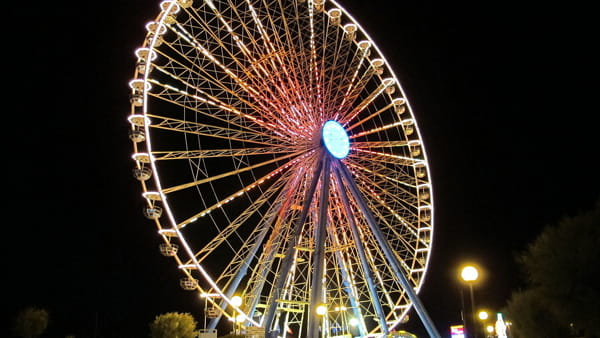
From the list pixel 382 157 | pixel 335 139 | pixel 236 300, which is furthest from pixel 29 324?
pixel 382 157

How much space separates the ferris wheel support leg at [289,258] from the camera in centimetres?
2028

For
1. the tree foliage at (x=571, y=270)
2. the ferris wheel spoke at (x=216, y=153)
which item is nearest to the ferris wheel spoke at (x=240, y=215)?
the ferris wheel spoke at (x=216, y=153)

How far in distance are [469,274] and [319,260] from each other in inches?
401

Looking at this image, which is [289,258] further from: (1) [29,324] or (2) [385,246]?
(1) [29,324]

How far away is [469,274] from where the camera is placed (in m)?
10.8

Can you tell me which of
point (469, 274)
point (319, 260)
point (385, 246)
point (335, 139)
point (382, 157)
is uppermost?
point (335, 139)

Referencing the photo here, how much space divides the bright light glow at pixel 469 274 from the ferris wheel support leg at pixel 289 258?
1033 centimetres

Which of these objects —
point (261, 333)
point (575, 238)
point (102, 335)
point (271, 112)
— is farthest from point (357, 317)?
point (102, 335)

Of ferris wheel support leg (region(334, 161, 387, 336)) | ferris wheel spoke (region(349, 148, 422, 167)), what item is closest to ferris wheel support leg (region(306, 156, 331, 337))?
ferris wheel support leg (region(334, 161, 387, 336))

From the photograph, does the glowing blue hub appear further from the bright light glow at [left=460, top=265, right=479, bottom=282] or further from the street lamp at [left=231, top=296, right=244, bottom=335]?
the bright light glow at [left=460, top=265, right=479, bottom=282]

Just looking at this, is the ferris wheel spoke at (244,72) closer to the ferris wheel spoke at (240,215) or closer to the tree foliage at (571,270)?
the ferris wheel spoke at (240,215)

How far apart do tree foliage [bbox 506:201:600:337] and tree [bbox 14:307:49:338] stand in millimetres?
29406

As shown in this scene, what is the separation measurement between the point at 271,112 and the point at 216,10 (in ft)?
15.3

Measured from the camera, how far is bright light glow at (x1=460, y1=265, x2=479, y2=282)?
425 inches
